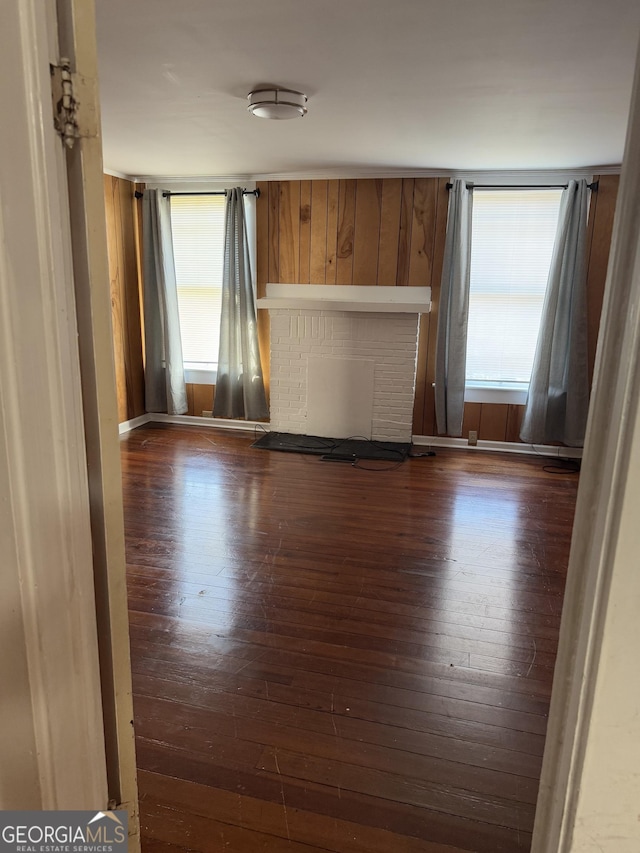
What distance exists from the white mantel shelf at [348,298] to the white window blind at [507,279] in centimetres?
51

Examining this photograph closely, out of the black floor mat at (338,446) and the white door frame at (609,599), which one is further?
the black floor mat at (338,446)

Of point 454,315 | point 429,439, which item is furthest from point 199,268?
point 429,439

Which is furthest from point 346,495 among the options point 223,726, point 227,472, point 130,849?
point 130,849

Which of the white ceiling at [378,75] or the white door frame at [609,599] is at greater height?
the white ceiling at [378,75]

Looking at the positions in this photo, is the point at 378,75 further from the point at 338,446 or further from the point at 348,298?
the point at 338,446

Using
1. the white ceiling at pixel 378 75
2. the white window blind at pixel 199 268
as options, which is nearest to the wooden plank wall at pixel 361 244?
the white window blind at pixel 199 268

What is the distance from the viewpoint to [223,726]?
6.44 ft

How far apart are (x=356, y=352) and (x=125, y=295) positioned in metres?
2.30

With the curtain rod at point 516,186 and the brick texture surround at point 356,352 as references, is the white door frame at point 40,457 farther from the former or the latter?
the curtain rod at point 516,186

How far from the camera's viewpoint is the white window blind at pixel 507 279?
4820 mm

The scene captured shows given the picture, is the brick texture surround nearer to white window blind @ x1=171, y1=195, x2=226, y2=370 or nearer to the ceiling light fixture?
white window blind @ x1=171, y1=195, x2=226, y2=370

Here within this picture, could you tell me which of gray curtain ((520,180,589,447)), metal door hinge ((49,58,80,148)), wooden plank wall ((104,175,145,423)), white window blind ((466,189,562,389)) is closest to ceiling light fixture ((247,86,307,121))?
metal door hinge ((49,58,80,148))

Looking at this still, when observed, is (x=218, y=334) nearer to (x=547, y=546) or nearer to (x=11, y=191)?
(x=547, y=546)

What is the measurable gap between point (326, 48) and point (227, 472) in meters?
3.03
